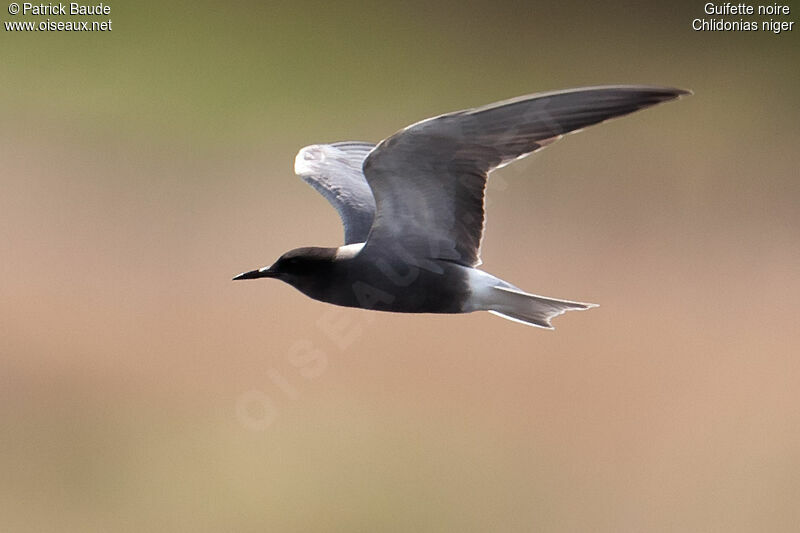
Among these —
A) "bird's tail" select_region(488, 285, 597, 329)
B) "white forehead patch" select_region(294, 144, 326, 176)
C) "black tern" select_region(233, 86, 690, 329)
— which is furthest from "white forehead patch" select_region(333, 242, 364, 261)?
"white forehead patch" select_region(294, 144, 326, 176)

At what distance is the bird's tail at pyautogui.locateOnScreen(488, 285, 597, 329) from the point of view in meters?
1.30

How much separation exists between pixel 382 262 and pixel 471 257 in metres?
0.14

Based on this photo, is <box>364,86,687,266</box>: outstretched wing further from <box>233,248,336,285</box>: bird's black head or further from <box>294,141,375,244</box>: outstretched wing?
<box>294,141,375,244</box>: outstretched wing

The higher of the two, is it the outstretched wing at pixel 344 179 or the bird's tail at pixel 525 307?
the outstretched wing at pixel 344 179

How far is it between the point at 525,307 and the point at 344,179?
50 cm

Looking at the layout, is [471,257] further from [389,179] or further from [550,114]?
[550,114]

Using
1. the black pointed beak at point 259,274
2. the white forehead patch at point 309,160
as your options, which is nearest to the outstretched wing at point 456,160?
the black pointed beak at point 259,274

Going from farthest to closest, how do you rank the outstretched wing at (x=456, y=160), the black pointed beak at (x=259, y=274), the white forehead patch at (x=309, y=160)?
the white forehead patch at (x=309, y=160)
the black pointed beak at (x=259, y=274)
the outstretched wing at (x=456, y=160)

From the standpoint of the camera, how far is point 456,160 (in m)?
1.27

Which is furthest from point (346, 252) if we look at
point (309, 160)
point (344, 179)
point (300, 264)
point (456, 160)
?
point (309, 160)

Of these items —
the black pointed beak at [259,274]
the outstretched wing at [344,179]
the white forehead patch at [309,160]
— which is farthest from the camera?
the white forehead patch at [309,160]

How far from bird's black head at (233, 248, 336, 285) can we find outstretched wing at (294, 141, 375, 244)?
0.98ft

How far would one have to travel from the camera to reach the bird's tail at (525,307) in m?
1.30

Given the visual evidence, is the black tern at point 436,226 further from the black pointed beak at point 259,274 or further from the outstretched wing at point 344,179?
the outstretched wing at point 344,179
